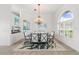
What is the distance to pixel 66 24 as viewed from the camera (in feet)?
15.3

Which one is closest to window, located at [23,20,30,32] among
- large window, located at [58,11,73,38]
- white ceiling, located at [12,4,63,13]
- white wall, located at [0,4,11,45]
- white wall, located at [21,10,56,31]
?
white wall, located at [21,10,56,31]

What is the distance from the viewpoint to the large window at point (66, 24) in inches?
174

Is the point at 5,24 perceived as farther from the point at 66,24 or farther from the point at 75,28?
the point at 75,28

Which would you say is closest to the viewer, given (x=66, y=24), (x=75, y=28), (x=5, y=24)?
(x=75, y=28)

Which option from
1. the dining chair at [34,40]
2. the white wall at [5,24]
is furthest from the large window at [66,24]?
the white wall at [5,24]

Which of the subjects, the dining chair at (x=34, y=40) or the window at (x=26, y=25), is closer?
the window at (x=26, y=25)

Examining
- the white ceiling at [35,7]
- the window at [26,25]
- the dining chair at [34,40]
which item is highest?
the white ceiling at [35,7]

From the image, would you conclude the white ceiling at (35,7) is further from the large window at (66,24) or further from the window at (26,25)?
the large window at (66,24)

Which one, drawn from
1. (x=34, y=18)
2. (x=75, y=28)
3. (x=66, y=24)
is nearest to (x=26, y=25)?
(x=34, y=18)

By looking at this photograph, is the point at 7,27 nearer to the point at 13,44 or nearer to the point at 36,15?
the point at 13,44

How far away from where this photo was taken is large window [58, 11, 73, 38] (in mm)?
4427

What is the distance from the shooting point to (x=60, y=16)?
4832 millimetres

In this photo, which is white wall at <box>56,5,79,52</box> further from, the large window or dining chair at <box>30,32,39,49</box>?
dining chair at <box>30,32,39,49</box>
